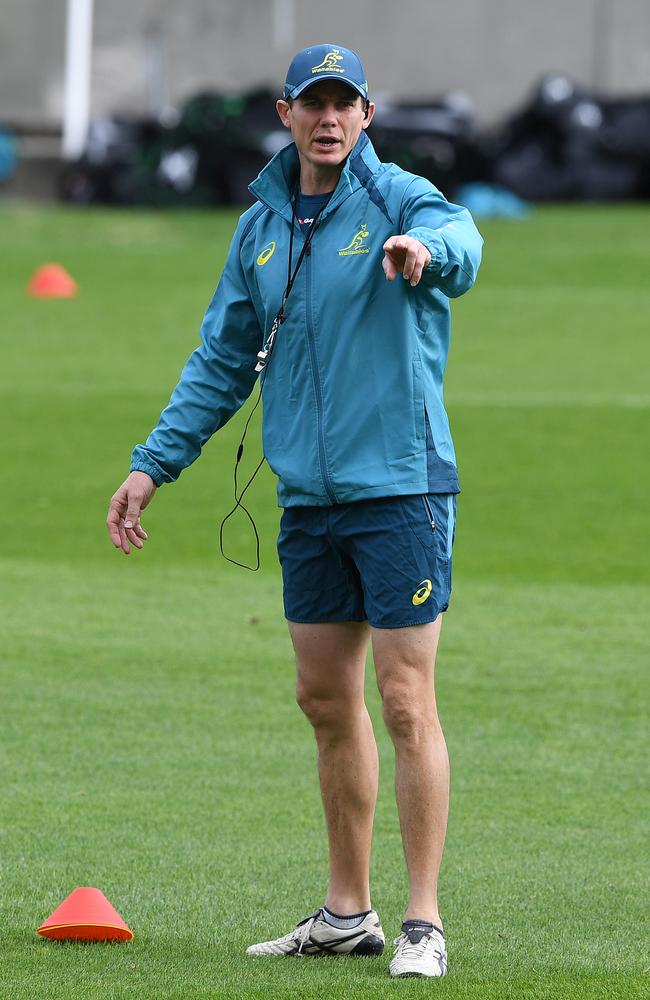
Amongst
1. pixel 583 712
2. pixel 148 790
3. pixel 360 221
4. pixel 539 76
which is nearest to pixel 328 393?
pixel 360 221

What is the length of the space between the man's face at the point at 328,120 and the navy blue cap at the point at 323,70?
23 mm

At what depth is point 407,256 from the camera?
4.09 metres

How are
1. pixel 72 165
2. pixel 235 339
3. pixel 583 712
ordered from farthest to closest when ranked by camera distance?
pixel 72 165 → pixel 583 712 → pixel 235 339

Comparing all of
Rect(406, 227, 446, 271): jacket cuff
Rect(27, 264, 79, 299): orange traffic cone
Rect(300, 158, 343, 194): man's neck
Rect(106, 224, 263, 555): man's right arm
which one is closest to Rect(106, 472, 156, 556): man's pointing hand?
Rect(106, 224, 263, 555): man's right arm

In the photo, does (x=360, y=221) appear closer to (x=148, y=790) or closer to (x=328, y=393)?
(x=328, y=393)

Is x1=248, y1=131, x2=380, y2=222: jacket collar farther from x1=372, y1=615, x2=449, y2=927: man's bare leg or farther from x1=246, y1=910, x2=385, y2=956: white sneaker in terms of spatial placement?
x1=246, y1=910, x2=385, y2=956: white sneaker

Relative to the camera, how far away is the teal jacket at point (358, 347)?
4.40 meters

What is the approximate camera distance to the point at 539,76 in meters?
34.3

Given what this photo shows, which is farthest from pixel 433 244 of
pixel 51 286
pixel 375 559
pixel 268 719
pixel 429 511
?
pixel 51 286

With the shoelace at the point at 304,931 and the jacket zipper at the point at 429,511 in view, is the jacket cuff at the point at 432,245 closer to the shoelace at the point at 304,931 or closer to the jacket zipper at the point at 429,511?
the jacket zipper at the point at 429,511

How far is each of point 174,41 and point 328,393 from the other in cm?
3160

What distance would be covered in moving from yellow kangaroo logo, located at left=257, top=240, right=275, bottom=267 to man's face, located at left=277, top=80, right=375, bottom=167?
24 cm

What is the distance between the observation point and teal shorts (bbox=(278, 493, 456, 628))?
14.4ft

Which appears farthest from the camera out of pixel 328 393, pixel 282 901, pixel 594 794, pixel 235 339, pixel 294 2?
pixel 294 2
